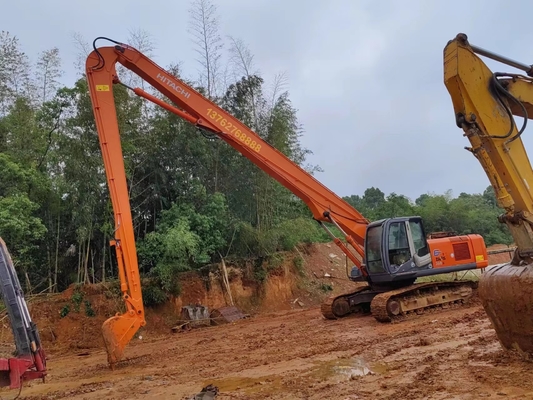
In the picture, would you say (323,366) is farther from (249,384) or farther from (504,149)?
(504,149)

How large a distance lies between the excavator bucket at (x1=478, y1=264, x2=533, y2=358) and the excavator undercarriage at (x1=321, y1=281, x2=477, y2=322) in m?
4.36

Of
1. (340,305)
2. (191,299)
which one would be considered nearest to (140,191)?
(191,299)

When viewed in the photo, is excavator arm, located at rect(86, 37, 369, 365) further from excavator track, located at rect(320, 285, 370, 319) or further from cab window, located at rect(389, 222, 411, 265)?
cab window, located at rect(389, 222, 411, 265)

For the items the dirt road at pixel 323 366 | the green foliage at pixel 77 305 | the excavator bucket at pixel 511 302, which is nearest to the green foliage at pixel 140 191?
the green foliage at pixel 77 305

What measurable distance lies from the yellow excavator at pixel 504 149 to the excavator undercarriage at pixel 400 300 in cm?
461

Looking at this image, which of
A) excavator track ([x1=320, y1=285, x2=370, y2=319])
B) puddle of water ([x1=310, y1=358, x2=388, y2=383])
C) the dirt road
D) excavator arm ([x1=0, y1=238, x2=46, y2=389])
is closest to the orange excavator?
excavator track ([x1=320, y1=285, x2=370, y2=319])

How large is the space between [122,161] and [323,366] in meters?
4.75

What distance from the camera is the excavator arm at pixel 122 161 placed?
297 inches

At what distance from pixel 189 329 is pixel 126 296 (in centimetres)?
539

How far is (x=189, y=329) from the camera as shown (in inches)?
496

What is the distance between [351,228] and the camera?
420 inches

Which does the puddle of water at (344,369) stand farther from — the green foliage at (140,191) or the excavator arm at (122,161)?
the green foliage at (140,191)

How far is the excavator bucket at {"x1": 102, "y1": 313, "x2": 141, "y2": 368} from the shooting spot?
7.25m

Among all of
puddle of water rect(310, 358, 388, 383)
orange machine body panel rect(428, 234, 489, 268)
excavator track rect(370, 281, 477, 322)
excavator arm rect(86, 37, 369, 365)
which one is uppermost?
excavator arm rect(86, 37, 369, 365)
